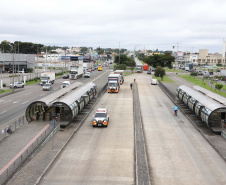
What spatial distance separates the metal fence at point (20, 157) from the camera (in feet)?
56.1

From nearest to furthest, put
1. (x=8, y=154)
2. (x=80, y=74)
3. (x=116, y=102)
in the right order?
(x=8, y=154), (x=116, y=102), (x=80, y=74)

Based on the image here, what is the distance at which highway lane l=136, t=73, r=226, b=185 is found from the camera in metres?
17.9

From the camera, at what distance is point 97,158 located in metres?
21.0

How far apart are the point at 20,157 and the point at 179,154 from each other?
438 inches

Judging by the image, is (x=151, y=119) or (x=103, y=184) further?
(x=151, y=119)

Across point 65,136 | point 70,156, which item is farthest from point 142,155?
point 65,136

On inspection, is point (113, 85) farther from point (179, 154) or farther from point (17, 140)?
point (179, 154)

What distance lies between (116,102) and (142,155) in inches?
999

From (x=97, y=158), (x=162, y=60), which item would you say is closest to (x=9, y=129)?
(x=97, y=158)

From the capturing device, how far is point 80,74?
96375 millimetres

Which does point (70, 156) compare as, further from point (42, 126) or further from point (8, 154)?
point (42, 126)

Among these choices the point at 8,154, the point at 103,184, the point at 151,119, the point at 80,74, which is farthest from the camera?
the point at 80,74

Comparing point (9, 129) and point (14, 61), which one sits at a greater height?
point (14, 61)

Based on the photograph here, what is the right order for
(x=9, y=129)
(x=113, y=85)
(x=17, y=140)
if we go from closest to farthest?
1. (x=17, y=140)
2. (x=9, y=129)
3. (x=113, y=85)
